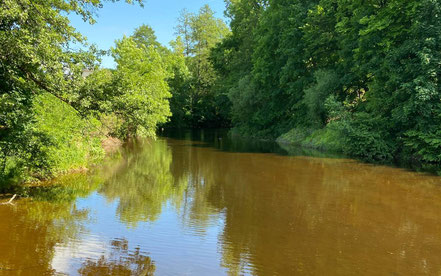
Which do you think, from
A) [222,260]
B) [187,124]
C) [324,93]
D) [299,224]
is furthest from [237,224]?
[187,124]

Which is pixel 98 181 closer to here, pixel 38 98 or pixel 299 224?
pixel 38 98

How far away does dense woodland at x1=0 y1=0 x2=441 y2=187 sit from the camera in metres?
10.0

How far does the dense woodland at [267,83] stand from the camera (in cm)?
1003

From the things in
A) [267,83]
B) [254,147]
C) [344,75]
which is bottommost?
[254,147]

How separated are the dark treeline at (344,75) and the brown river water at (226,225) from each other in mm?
5422

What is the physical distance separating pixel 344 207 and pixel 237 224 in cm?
357

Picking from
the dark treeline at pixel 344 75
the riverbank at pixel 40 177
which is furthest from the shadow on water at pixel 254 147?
the riverbank at pixel 40 177

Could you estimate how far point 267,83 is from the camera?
3603cm

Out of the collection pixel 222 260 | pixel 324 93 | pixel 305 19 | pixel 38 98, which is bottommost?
pixel 222 260

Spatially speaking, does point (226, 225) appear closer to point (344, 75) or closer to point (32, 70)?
point (32, 70)

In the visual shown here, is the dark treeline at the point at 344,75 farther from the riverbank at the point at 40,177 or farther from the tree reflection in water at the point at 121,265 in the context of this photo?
the tree reflection in water at the point at 121,265

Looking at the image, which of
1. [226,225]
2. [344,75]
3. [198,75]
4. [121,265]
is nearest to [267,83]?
[344,75]

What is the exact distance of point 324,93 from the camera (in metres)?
27.1

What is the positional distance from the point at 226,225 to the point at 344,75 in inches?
837
